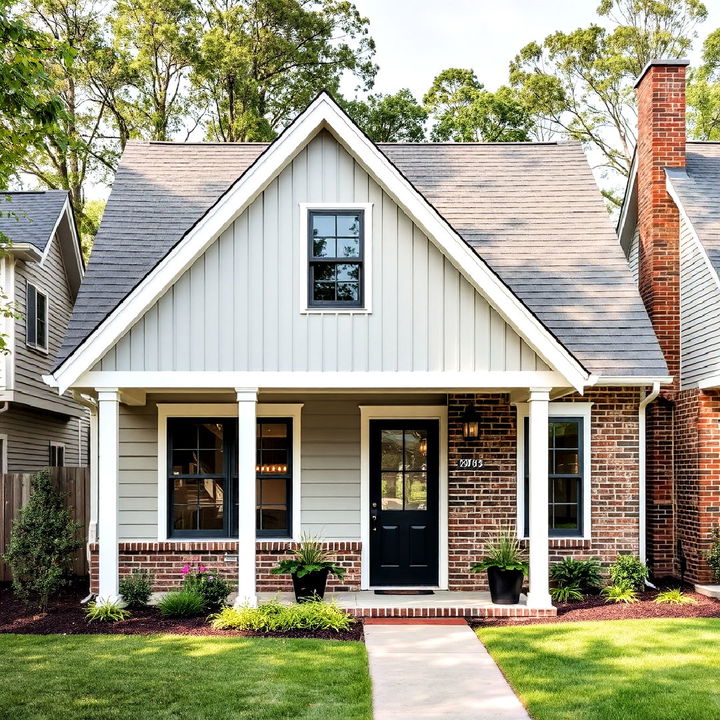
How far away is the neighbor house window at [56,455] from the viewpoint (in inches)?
778

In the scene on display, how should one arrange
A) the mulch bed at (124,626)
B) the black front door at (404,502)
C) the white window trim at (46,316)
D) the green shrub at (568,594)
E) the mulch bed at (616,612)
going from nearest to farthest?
the mulch bed at (124,626) < the mulch bed at (616,612) < the green shrub at (568,594) < the black front door at (404,502) < the white window trim at (46,316)

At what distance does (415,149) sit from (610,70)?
16626 millimetres

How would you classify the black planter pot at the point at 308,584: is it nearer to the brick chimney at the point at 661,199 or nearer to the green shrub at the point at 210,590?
the green shrub at the point at 210,590

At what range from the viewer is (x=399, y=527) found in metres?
12.0

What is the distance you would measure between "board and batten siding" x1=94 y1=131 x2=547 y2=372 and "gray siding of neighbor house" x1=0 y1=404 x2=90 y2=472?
775cm

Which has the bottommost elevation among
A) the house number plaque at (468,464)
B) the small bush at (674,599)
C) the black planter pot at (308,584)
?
the small bush at (674,599)

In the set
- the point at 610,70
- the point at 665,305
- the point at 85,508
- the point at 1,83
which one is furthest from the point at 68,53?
the point at 610,70

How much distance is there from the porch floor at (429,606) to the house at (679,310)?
2.89 m

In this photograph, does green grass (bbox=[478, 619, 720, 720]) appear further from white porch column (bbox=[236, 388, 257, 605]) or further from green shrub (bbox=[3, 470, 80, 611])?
green shrub (bbox=[3, 470, 80, 611])

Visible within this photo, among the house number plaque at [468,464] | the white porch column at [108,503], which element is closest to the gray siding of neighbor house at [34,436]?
the white porch column at [108,503]

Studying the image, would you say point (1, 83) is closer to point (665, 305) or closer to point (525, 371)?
point (525, 371)

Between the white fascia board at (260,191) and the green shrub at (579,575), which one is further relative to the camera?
the green shrub at (579,575)

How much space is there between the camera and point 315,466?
12031 mm

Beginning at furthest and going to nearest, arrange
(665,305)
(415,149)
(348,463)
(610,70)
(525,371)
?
(610,70) < (415,149) < (665,305) < (348,463) < (525,371)
